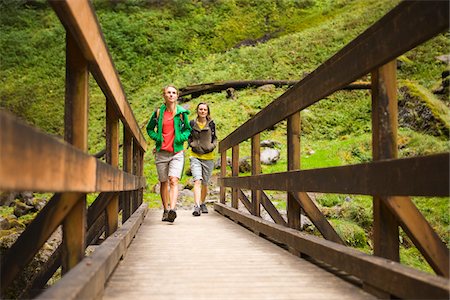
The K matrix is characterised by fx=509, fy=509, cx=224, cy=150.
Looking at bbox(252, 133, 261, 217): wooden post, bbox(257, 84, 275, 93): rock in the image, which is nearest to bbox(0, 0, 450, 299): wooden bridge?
bbox(252, 133, 261, 217): wooden post

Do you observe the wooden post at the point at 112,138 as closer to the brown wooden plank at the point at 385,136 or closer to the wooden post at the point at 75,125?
the wooden post at the point at 75,125

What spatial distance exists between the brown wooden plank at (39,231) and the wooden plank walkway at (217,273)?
44 cm

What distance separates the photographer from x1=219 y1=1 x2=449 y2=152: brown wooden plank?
6.76ft

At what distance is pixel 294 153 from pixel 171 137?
2.79 meters

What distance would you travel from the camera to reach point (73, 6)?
6.67ft

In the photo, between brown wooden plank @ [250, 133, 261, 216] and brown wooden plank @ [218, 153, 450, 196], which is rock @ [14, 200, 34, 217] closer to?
brown wooden plank @ [250, 133, 261, 216]

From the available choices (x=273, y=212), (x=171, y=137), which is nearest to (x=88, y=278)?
(x=273, y=212)

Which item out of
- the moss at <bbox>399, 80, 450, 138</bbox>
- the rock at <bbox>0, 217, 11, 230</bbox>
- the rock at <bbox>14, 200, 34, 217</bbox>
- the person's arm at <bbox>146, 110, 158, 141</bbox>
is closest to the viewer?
the person's arm at <bbox>146, 110, 158, 141</bbox>

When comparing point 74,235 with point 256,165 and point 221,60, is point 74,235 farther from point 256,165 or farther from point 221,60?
point 221,60

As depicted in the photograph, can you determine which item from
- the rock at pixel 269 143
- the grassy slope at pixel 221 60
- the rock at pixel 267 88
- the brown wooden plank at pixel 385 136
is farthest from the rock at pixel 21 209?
the rock at pixel 267 88

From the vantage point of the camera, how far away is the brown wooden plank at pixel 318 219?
12.4 ft

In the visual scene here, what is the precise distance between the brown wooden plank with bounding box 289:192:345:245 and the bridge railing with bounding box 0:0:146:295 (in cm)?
142

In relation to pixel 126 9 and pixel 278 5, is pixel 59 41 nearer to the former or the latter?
pixel 126 9

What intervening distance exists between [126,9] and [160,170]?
82.1 ft
